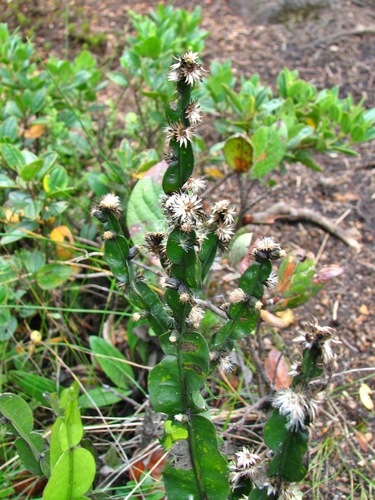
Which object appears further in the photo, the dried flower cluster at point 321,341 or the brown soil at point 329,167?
the brown soil at point 329,167

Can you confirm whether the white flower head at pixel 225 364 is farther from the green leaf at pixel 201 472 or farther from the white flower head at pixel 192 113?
the white flower head at pixel 192 113

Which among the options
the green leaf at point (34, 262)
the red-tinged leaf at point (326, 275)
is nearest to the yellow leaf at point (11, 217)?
the green leaf at point (34, 262)

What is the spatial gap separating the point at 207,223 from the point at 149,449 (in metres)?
0.89

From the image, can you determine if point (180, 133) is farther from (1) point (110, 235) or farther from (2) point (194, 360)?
(2) point (194, 360)

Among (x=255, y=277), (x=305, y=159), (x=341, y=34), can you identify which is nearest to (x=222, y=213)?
(x=255, y=277)

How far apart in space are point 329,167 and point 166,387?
6.70ft

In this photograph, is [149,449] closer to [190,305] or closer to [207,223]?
[190,305]

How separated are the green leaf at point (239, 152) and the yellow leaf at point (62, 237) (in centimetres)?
67

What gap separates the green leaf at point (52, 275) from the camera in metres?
1.86

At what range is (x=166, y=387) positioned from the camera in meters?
1.15

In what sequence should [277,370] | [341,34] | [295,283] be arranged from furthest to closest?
[341,34], [277,370], [295,283]

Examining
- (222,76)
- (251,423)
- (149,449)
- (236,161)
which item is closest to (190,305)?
(149,449)

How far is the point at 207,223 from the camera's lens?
1.09 meters

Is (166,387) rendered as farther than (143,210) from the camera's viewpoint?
No
